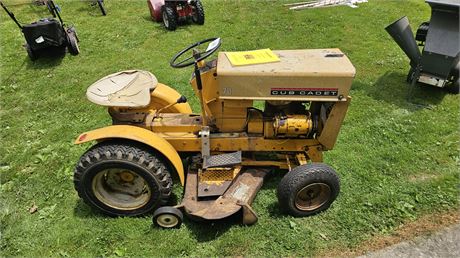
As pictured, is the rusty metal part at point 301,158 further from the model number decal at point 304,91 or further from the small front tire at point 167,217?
the small front tire at point 167,217

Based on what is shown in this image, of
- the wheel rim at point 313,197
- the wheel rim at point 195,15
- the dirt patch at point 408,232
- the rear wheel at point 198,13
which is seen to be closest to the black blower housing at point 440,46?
the dirt patch at point 408,232

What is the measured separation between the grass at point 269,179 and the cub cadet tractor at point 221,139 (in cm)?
26

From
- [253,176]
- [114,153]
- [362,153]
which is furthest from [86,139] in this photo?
[362,153]

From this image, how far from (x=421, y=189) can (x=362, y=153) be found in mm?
852

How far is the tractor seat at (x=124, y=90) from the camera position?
3.80 m

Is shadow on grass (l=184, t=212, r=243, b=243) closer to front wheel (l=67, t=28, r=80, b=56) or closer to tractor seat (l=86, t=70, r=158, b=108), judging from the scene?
tractor seat (l=86, t=70, r=158, b=108)

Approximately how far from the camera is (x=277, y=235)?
12.0ft

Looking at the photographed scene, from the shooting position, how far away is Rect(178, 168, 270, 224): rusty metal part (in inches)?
140

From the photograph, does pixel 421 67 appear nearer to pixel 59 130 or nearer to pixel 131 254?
pixel 131 254

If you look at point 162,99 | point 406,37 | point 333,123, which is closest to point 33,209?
point 162,99

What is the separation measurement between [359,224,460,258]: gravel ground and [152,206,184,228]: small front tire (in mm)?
1854

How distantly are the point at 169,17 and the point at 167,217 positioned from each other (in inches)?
254

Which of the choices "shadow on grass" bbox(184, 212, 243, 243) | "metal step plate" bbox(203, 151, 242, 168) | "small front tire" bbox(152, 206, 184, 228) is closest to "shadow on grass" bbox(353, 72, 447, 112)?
"metal step plate" bbox(203, 151, 242, 168)

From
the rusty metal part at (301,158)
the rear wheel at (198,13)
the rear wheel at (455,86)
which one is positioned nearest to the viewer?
the rusty metal part at (301,158)
